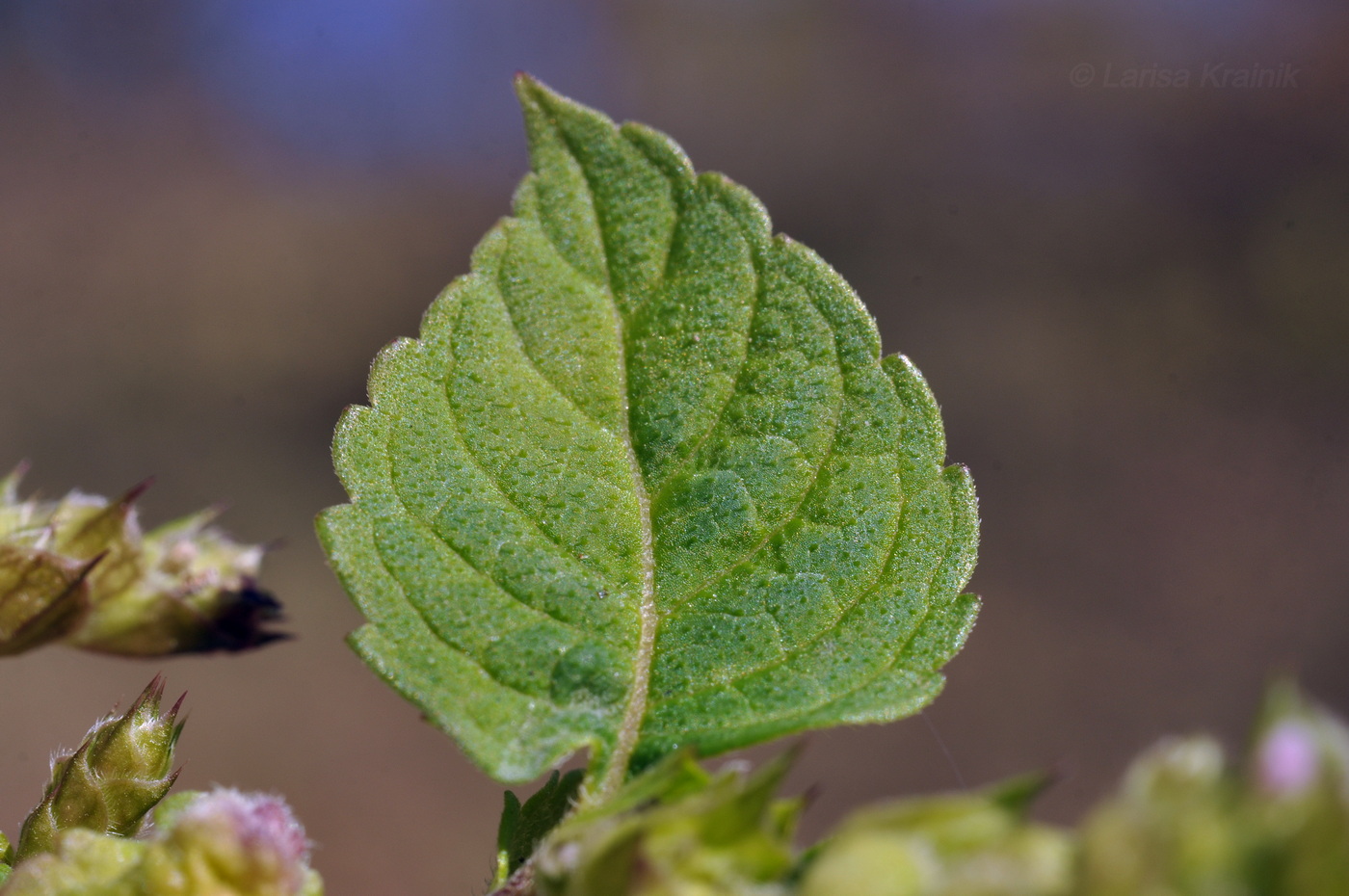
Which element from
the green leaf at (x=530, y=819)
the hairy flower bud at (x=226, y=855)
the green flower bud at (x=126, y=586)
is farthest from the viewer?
the green flower bud at (x=126, y=586)

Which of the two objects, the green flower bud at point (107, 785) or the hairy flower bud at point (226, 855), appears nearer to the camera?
the hairy flower bud at point (226, 855)

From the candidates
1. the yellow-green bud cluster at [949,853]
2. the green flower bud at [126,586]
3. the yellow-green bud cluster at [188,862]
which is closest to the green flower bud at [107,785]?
the yellow-green bud cluster at [188,862]

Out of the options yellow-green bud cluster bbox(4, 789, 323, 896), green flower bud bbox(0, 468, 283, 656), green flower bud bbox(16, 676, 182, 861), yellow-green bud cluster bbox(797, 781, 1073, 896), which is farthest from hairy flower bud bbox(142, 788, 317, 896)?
green flower bud bbox(0, 468, 283, 656)

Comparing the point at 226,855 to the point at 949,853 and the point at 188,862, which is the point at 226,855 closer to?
the point at 188,862

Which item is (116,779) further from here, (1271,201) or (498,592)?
(1271,201)

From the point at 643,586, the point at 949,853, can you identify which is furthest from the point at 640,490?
the point at 949,853

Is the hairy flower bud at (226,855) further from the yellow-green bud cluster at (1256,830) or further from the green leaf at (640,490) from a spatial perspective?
the yellow-green bud cluster at (1256,830)
